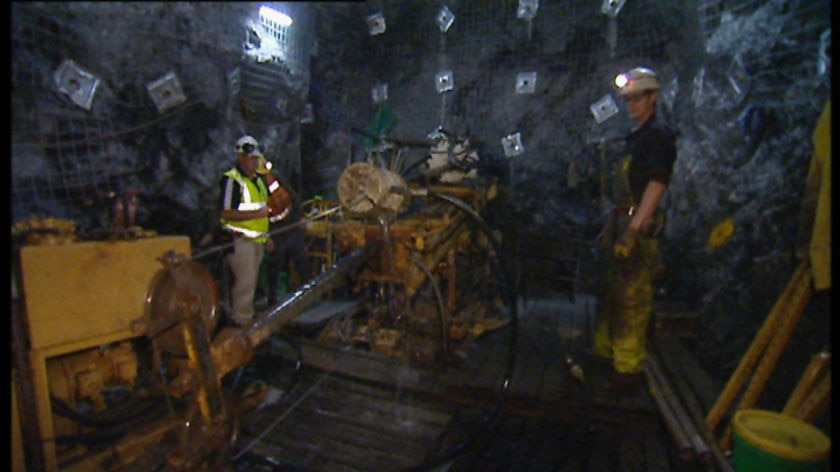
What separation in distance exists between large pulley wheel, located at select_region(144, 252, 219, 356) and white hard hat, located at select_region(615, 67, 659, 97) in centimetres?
304

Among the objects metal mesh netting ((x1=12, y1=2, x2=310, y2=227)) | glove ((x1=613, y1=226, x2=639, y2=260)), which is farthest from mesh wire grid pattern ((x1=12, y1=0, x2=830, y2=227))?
glove ((x1=613, y1=226, x2=639, y2=260))

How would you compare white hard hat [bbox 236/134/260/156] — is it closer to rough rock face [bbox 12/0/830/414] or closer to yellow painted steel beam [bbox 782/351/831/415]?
rough rock face [bbox 12/0/830/414]

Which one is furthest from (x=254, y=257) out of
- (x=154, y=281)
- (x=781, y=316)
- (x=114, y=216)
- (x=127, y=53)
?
(x=781, y=316)

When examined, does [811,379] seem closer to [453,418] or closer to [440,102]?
[453,418]

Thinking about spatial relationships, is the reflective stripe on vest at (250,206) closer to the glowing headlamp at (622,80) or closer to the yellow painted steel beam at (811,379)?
the glowing headlamp at (622,80)

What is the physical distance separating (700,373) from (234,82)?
413 centimetres

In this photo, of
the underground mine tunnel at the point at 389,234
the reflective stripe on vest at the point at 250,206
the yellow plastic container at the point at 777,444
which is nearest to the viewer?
the underground mine tunnel at the point at 389,234

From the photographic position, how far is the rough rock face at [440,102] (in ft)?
4.34

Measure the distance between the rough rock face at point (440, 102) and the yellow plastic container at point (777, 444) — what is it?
0.95 metres

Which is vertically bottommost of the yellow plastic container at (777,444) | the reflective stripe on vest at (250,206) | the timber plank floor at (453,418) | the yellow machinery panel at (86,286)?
the timber plank floor at (453,418)

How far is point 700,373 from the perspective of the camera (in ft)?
12.1

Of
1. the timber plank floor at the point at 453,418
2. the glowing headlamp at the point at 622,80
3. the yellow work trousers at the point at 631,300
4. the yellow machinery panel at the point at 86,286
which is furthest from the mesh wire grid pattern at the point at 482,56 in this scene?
the timber plank floor at the point at 453,418

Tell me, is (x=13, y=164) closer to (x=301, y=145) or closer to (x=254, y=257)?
(x=301, y=145)

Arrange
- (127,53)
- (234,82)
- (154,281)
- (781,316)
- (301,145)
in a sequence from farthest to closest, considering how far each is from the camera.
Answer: (781,316) → (301,145) → (154,281) → (234,82) → (127,53)
